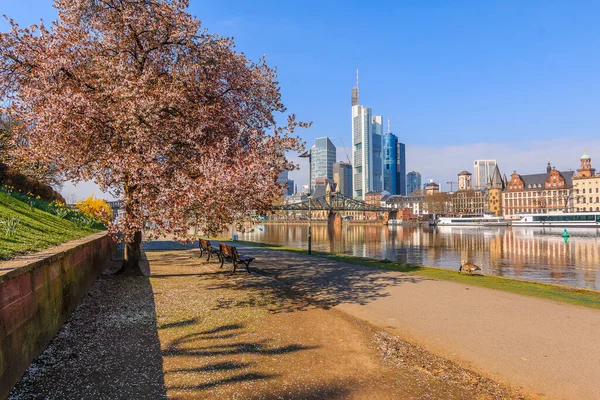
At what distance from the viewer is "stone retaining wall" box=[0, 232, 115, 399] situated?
600 centimetres

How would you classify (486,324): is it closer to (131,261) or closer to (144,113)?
(144,113)

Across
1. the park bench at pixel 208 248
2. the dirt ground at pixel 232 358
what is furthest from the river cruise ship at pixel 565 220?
the dirt ground at pixel 232 358

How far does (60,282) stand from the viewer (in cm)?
937

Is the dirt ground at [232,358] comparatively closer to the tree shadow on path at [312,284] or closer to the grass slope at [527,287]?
the tree shadow on path at [312,284]

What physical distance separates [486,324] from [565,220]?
A: 12395cm

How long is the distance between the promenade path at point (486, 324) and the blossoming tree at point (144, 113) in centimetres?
476

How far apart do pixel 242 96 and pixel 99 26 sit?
232 inches

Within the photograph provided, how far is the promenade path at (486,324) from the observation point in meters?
7.18

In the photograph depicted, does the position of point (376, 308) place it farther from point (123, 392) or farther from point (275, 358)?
point (123, 392)

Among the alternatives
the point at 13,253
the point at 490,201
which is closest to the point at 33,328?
the point at 13,253

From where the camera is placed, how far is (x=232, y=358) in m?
7.55

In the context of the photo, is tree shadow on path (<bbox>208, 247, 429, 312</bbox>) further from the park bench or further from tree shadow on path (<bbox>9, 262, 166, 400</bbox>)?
tree shadow on path (<bbox>9, 262, 166, 400</bbox>)

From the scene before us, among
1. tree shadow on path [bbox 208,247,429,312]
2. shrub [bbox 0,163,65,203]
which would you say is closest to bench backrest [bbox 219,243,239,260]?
tree shadow on path [bbox 208,247,429,312]

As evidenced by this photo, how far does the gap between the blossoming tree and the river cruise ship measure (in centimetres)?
11555
